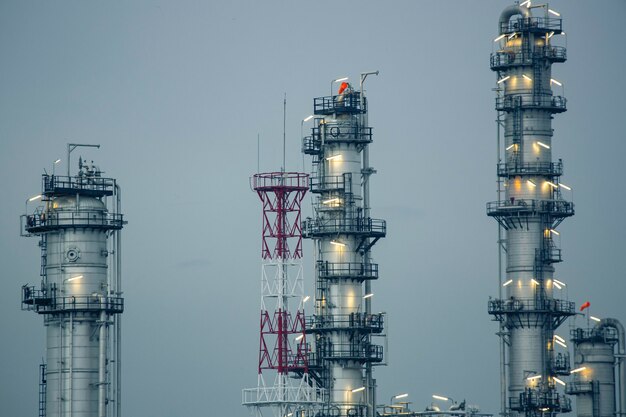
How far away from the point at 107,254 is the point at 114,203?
453 centimetres

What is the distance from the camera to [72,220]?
184 m

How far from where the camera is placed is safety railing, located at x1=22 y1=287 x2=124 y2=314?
182 meters

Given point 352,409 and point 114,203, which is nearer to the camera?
point 114,203

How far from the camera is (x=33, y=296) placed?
184 m

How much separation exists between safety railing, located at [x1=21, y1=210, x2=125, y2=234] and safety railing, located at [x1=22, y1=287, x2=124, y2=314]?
546cm

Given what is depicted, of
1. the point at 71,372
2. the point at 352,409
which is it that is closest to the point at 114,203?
the point at 71,372

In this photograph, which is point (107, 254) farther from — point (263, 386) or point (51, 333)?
point (263, 386)

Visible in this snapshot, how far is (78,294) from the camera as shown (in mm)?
182500

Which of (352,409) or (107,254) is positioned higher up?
(107,254)

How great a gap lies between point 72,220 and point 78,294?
19.6 feet

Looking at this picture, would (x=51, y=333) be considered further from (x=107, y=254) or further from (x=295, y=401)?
(x=295, y=401)

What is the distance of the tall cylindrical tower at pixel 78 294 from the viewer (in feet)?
595

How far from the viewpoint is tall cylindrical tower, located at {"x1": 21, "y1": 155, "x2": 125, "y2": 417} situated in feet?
595

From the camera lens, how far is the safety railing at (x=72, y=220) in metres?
183
